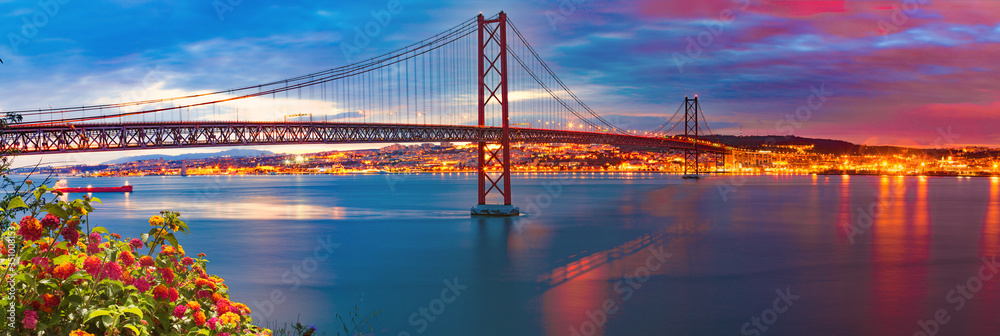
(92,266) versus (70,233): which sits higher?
(70,233)

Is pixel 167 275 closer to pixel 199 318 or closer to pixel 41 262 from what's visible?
pixel 199 318

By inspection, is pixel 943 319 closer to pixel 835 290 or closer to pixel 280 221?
pixel 835 290

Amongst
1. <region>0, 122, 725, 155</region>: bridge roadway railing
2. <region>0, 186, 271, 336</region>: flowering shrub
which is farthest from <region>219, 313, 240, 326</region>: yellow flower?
<region>0, 122, 725, 155</region>: bridge roadway railing

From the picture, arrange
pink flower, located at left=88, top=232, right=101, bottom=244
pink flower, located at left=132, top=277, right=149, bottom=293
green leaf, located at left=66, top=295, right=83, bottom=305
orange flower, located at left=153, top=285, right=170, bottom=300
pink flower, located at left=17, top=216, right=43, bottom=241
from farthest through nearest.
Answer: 1. pink flower, located at left=88, top=232, right=101, bottom=244
2. orange flower, located at left=153, top=285, right=170, bottom=300
3. pink flower, located at left=132, top=277, right=149, bottom=293
4. green leaf, located at left=66, top=295, right=83, bottom=305
5. pink flower, located at left=17, top=216, right=43, bottom=241

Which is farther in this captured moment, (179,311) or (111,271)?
(179,311)

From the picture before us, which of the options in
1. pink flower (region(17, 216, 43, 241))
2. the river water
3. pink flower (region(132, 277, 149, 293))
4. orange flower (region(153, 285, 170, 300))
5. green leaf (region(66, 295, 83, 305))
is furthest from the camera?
the river water

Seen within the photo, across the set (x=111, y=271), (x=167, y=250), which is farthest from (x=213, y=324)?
(x=167, y=250)

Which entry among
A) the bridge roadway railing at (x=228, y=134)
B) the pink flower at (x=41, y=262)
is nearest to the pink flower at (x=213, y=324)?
the pink flower at (x=41, y=262)

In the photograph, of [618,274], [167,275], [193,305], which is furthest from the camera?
[618,274]

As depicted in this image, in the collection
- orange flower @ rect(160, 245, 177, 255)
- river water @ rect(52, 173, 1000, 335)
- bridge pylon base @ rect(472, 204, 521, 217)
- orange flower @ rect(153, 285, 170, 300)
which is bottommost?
river water @ rect(52, 173, 1000, 335)

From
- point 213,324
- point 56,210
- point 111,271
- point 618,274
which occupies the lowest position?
point 618,274

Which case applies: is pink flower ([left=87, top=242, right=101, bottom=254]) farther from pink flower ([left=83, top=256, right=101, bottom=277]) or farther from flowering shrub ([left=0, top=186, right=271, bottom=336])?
pink flower ([left=83, top=256, right=101, bottom=277])
